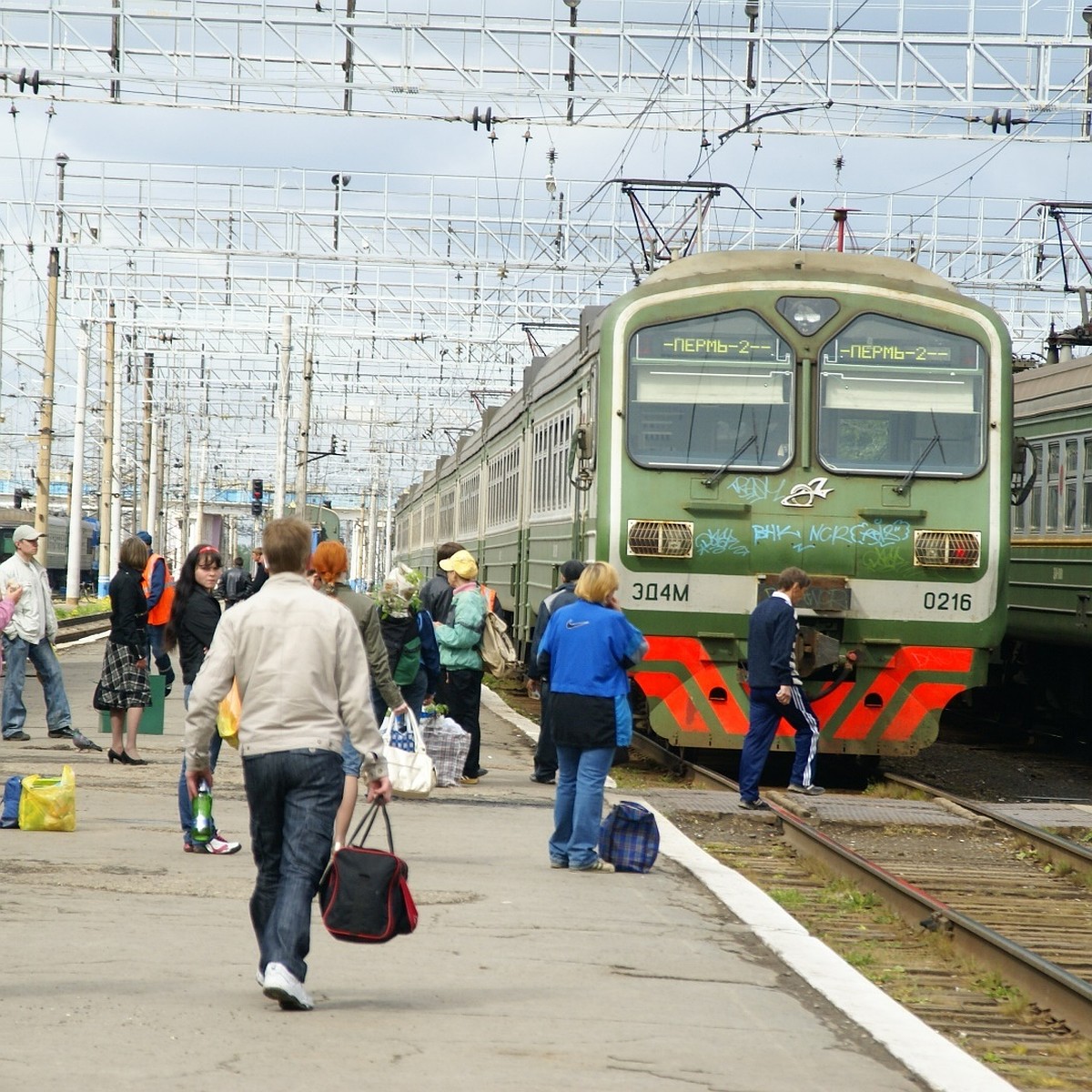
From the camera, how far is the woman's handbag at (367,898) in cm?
619

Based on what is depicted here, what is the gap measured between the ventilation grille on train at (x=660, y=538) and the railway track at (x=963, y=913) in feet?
5.73

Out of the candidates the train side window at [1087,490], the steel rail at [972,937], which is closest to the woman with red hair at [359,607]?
the steel rail at [972,937]

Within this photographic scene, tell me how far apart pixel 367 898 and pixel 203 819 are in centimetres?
333

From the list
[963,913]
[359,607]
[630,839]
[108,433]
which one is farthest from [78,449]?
[963,913]

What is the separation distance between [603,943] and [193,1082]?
270 cm

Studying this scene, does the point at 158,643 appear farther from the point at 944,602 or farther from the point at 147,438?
the point at 147,438

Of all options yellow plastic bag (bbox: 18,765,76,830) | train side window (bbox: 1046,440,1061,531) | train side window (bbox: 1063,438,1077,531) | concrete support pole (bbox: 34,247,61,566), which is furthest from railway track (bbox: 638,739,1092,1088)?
concrete support pole (bbox: 34,247,61,566)

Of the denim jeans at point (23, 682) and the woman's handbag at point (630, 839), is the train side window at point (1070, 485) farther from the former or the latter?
the woman's handbag at point (630, 839)

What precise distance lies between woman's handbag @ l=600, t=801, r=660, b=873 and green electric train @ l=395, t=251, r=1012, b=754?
3918 mm

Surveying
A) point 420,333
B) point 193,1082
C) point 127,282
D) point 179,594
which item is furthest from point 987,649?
point 127,282

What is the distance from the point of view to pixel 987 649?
13758mm

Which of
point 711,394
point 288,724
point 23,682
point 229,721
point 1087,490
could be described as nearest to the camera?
point 288,724

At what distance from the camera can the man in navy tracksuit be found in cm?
1234

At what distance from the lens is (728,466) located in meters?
13.6
